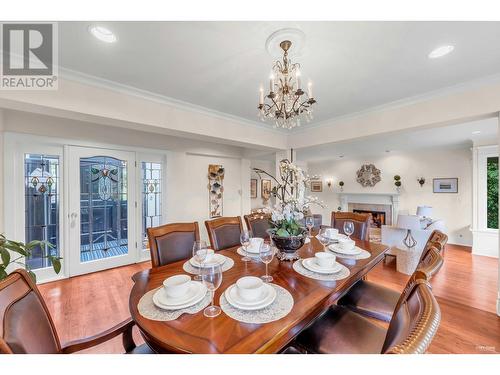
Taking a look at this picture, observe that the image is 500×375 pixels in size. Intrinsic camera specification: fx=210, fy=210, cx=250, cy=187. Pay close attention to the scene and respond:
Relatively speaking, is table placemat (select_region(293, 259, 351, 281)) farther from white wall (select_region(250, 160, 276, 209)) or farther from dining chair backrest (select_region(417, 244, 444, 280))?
white wall (select_region(250, 160, 276, 209))

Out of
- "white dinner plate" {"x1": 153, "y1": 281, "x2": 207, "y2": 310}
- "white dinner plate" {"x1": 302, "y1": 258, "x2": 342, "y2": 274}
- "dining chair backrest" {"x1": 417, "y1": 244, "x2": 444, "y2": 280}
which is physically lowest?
"white dinner plate" {"x1": 302, "y1": 258, "x2": 342, "y2": 274}

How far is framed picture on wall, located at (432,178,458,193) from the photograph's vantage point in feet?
16.9

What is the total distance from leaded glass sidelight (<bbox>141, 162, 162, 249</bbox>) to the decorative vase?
2996 mm

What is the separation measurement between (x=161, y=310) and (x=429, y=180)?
690 cm

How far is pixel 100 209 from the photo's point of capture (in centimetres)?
336

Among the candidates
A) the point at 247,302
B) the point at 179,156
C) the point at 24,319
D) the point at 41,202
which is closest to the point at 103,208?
the point at 41,202

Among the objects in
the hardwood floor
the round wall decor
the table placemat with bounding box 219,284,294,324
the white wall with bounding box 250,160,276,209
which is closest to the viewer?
the table placemat with bounding box 219,284,294,324

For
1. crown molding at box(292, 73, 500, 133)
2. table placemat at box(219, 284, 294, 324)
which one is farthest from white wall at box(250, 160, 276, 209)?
table placemat at box(219, 284, 294, 324)

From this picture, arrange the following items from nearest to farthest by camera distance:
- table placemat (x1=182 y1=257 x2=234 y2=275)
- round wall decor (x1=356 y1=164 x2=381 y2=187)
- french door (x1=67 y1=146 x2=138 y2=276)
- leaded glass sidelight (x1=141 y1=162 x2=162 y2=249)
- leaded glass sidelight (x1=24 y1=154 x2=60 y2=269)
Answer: table placemat (x1=182 y1=257 x2=234 y2=275) < leaded glass sidelight (x1=24 y1=154 x2=60 y2=269) < french door (x1=67 y1=146 x2=138 y2=276) < leaded glass sidelight (x1=141 y1=162 x2=162 y2=249) < round wall decor (x1=356 y1=164 x2=381 y2=187)

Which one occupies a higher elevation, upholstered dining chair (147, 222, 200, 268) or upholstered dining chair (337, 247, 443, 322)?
upholstered dining chair (147, 222, 200, 268)

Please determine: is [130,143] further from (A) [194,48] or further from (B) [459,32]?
(B) [459,32]

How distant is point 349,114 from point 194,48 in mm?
2314

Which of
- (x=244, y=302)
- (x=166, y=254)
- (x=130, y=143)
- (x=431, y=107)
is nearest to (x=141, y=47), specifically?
(x=166, y=254)

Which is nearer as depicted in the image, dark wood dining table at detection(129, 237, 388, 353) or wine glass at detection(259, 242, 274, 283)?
dark wood dining table at detection(129, 237, 388, 353)
